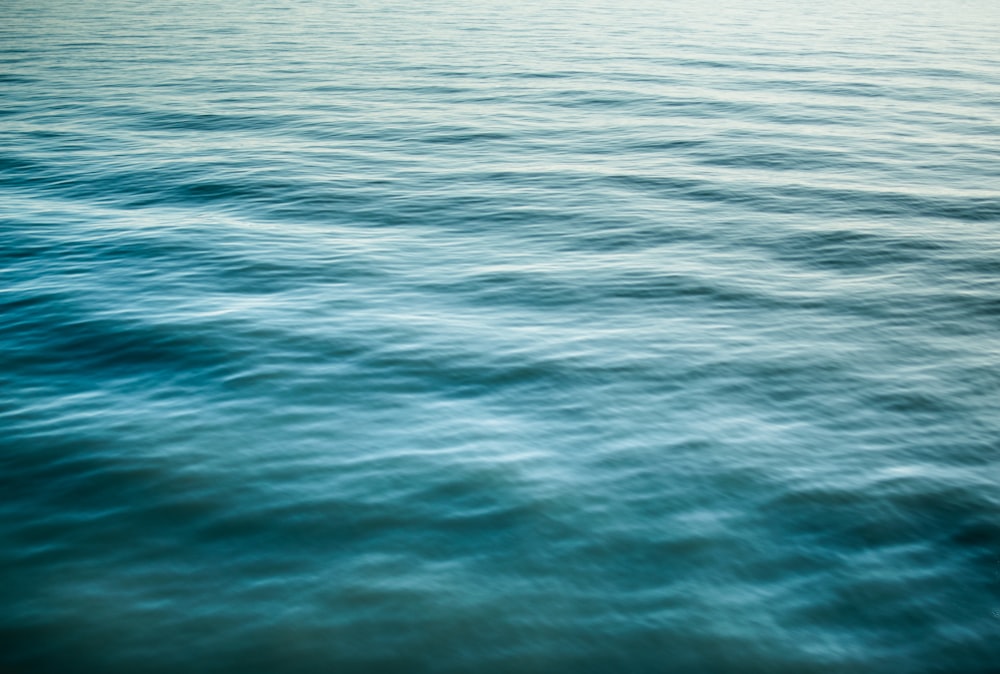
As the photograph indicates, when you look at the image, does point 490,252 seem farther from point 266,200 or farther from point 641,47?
point 641,47

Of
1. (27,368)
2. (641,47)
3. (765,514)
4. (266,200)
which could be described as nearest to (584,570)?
(765,514)

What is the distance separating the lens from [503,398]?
8352mm

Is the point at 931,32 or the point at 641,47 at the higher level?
the point at 931,32

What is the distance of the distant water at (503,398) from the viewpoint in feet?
18.5

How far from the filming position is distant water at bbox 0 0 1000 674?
5641 mm

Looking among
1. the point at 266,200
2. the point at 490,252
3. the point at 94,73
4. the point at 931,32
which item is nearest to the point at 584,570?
the point at 490,252

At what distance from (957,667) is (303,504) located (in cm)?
421

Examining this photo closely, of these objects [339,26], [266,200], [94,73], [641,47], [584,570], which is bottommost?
[584,570]

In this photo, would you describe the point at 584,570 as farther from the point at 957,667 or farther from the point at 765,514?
the point at 957,667

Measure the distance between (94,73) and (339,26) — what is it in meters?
13.2

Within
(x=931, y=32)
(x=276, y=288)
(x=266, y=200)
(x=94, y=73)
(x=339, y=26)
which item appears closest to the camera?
(x=276, y=288)

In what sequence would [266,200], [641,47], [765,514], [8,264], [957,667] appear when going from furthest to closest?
[641,47]
[266,200]
[8,264]
[765,514]
[957,667]

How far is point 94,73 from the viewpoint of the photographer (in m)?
27.1

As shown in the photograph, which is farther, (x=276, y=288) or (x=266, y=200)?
(x=266, y=200)
